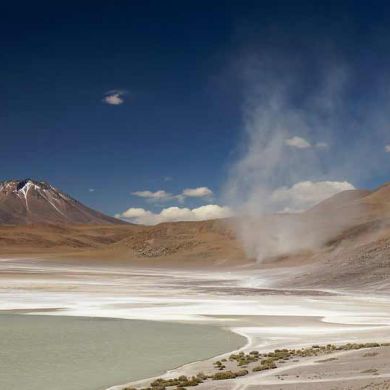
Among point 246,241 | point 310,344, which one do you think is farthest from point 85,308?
point 246,241

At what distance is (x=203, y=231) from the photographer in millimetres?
193125

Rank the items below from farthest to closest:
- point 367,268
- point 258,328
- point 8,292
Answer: point 367,268
point 8,292
point 258,328

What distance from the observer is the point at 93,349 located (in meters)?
28.2

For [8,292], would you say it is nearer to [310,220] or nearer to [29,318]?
[29,318]

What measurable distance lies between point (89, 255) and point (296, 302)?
13076 centimetres

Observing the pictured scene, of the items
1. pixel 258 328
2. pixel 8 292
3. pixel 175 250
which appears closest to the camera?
pixel 258 328

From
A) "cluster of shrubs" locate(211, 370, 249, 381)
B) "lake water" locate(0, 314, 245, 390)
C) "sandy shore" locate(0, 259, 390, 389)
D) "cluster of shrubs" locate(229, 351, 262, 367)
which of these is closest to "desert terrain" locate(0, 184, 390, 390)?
"sandy shore" locate(0, 259, 390, 389)

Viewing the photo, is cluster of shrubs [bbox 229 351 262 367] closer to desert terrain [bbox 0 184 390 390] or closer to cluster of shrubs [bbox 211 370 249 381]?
desert terrain [bbox 0 184 390 390]

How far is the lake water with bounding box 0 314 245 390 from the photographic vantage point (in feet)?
71.6

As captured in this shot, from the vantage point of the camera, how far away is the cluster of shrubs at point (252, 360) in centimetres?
2020

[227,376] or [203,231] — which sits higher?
[203,231]

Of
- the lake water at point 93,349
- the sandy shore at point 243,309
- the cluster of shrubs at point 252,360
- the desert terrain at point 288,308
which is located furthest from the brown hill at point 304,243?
the cluster of shrubs at point 252,360

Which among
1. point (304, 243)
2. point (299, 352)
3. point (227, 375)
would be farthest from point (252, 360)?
point (304, 243)

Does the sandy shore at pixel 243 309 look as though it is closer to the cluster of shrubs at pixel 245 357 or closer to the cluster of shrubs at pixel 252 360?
the cluster of shrubs at pixel 245 357
